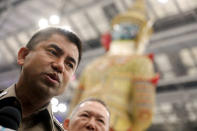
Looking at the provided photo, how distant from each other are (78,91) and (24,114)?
9.15ft

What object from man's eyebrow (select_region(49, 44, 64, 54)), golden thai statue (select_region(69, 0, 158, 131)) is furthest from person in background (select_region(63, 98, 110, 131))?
golden thai statue (select_region(69, 0, 158, 131))

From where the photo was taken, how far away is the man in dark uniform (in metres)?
0.95

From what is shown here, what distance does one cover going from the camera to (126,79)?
3447mm

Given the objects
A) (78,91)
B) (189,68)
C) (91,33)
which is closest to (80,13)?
(91,33)

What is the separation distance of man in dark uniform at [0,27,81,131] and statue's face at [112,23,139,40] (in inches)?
117

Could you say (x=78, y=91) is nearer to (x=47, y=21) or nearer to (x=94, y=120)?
(x=94, y=120)

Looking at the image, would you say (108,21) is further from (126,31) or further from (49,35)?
(49,35)

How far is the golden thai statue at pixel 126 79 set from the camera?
3227mm

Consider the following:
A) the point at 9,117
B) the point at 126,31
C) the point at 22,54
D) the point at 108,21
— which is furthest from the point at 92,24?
the point at 9,117

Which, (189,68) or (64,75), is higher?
(189,68)

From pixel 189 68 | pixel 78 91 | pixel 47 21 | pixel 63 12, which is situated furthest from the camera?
pixel 189 68

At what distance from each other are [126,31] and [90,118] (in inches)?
91.4

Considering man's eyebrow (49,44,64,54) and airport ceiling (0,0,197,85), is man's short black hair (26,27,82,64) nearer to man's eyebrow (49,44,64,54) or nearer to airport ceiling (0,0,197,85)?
man's eyebrow (49,44,64,54)

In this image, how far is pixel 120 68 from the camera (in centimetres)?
353
